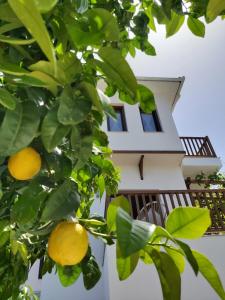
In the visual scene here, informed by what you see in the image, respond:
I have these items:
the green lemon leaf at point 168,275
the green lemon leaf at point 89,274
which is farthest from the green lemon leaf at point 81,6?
the green lemon leaf at point 89,274

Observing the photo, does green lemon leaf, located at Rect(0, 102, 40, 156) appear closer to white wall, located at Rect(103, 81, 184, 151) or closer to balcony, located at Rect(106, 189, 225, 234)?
balcony, located at Rect(106, 189, 225, 234)

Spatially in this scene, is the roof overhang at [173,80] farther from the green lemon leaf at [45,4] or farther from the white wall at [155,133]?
the green lemon leaf at [45,4]

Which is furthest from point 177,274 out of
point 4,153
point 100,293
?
point 100,293

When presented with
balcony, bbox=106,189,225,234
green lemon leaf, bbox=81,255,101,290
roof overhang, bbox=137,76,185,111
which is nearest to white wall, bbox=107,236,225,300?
balcony, bbox=106,189,225,234

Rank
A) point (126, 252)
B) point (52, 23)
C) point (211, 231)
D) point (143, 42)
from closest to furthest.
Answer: point (126, 252)
point (52, 23)
point (143, 42)
point (211, 231)

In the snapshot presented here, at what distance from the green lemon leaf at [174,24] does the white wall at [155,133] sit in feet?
21.0

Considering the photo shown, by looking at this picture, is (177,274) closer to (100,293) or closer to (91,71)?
(91,71)

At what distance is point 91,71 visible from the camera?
851 millimetres

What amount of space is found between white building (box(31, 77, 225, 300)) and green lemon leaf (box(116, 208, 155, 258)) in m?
3.90

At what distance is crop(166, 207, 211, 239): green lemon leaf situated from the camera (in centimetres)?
62

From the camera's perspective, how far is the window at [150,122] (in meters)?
8.44

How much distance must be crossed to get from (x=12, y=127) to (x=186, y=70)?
846cm

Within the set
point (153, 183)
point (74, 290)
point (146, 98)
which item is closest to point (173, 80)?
point (153, 183)

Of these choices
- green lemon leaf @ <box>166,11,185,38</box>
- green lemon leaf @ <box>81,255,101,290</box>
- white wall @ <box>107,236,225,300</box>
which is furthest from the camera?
white wall @ <box>107,236,225,300</box>
